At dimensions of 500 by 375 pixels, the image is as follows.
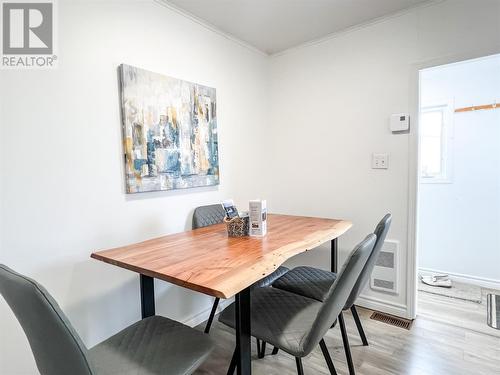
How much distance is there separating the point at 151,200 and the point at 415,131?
1.95 meters

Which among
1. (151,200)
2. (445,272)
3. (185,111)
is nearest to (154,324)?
(151,200)

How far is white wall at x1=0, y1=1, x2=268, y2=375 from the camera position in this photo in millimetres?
1301

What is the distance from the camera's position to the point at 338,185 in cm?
246

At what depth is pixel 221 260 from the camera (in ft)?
3.94

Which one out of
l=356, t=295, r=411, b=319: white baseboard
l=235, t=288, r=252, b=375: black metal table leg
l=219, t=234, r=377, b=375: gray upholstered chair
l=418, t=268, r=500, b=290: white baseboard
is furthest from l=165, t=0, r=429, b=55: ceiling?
l=418, t=268, r=500, b=290: white baseboard

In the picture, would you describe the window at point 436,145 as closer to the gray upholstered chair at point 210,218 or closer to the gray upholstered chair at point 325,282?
the gray upholstered chair at point 325,282

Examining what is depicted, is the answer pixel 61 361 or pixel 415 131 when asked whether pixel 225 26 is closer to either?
pixel 415 131

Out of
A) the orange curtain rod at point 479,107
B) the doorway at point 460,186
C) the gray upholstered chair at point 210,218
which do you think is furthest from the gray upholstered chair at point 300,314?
the orange curtain rod at point 479,107

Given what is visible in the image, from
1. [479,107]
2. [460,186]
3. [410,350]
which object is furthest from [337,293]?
[479,107]

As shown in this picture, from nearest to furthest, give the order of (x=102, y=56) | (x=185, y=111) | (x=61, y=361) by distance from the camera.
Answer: (x=61, y=361)
(x=102, y=56)
(x=185, y=111)

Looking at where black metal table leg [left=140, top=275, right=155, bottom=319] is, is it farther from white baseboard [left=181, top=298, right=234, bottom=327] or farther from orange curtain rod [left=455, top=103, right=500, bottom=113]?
orange curtain rod [left=455, top=103, right=500, bottom=113]

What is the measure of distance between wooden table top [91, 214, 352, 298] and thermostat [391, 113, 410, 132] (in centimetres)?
88

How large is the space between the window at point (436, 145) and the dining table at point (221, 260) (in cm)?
185

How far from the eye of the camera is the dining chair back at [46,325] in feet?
2.32
